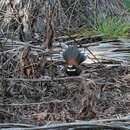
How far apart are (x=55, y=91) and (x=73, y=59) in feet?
2.13

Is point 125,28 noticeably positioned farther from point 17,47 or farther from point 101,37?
point 17,47

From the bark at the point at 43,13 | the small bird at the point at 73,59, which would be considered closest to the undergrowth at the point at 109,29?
the bark at the point at 43,13

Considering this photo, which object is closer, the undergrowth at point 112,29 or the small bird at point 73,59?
the small bird at point 73,59

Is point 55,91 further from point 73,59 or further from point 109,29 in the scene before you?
point 109,29

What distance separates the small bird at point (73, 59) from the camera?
451 centimetres

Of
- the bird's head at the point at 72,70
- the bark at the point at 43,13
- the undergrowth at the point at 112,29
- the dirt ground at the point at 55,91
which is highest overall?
the bark at the point at 43,13

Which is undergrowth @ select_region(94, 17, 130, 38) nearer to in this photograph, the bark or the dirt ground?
the bark

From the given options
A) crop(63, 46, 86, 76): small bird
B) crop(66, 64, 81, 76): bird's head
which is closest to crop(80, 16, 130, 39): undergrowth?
crop(63, 46, 86, 76): small bird

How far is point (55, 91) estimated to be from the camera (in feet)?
13.7

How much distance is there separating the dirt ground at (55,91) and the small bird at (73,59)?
0.10 meters

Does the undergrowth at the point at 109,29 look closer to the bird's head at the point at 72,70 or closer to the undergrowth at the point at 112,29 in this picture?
the undergrowth at the point at 112,29

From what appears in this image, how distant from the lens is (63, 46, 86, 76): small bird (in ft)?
14.8

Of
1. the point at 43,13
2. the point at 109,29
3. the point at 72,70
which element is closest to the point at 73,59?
the point at 72,70

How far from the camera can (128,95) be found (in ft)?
13.8
